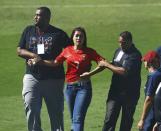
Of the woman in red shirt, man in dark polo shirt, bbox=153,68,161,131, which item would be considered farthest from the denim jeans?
man in dark polo shirt, bbox=153,68,161,131

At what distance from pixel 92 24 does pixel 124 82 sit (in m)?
16.8

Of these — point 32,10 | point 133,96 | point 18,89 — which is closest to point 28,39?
point 133,96

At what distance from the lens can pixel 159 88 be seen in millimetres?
9664

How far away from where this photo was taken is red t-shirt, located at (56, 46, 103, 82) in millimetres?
11195

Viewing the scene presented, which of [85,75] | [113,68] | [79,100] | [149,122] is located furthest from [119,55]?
[149,122]

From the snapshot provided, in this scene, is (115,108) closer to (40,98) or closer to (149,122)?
(149,122)

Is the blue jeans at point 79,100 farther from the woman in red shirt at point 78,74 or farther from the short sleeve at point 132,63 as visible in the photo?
the short sleeve at point 132,63

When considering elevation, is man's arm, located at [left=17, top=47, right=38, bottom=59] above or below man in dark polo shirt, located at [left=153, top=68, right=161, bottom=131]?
above

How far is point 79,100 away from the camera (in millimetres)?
11133

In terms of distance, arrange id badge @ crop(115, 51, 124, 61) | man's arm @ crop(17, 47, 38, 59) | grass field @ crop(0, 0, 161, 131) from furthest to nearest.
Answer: grass field @ crop(0, 0, 161, 131) < id badge @ crop(115, 51, 124, 61) < man's arm @ crop(17, 47, 38, 59)

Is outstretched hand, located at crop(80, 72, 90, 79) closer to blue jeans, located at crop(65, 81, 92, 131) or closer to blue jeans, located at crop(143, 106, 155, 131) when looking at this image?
blue jeans, located at crop(65, 81, 92, 131)

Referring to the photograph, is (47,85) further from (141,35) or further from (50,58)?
(141,35)

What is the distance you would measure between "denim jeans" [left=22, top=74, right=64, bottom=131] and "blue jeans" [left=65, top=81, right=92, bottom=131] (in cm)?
21

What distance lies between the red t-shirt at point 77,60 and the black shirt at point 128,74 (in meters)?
0.42
